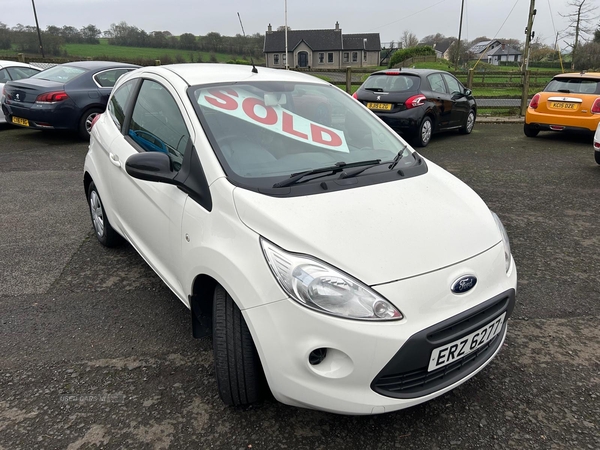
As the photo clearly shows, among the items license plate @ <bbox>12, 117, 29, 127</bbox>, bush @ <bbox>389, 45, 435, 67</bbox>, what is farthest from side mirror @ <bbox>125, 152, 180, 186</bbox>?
bush @ <bbox>389, 45, 435, 67</bbox>

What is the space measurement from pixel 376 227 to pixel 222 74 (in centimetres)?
160

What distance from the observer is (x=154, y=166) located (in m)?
2.52

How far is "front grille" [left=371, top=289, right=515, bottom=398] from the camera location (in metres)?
1.91

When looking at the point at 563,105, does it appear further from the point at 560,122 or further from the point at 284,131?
the point at 284,131

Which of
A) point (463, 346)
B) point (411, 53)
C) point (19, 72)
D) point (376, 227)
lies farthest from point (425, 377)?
point (411, 53)

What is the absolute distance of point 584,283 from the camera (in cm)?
369

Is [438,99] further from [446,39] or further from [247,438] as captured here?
[446,39]

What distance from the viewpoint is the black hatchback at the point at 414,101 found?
29.8ft

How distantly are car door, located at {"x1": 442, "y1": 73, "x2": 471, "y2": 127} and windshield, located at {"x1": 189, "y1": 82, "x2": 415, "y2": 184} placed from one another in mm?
7688

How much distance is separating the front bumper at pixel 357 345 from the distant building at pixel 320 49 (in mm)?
74744

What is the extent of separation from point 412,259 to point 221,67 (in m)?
2.07

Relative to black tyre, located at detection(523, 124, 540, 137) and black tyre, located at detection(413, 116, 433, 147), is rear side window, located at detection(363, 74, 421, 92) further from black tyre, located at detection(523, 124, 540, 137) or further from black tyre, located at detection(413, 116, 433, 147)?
black tyre, located at detection(523, 124, 540, 137)

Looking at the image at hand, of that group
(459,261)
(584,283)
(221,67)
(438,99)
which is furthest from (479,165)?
(459,261)

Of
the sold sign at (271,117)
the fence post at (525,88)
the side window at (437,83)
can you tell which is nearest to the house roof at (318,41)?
the fence post at (525,88)
